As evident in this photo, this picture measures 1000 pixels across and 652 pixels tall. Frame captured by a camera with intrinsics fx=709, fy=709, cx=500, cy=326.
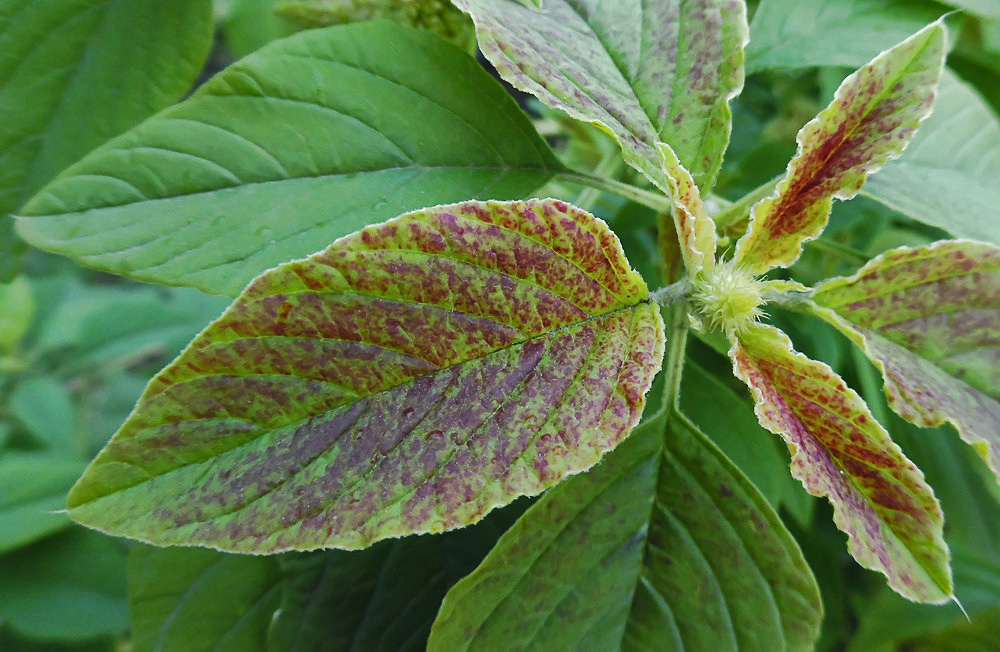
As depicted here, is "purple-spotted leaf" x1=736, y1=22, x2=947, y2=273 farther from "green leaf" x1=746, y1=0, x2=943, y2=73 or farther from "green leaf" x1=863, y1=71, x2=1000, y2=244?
"green leaf" x1=746, y1=0, x2=943, y2=73

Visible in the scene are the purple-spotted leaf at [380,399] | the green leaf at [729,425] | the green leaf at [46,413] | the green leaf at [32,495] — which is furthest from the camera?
the green leaf at [46,413]

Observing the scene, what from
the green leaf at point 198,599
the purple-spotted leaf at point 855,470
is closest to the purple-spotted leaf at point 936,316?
the purple-spotted leaf at point 855,470

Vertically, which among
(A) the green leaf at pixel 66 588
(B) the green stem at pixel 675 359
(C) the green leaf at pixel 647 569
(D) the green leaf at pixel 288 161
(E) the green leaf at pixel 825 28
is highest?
(E) the green leaf at pixel 825 28

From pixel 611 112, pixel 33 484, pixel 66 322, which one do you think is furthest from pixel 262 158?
pixel 66 322

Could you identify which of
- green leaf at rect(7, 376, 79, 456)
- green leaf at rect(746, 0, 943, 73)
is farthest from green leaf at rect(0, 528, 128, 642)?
green leaf at rect(746, 0, 943, 73)

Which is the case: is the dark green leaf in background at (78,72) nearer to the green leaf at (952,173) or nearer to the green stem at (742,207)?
the green stem at (742,207)
